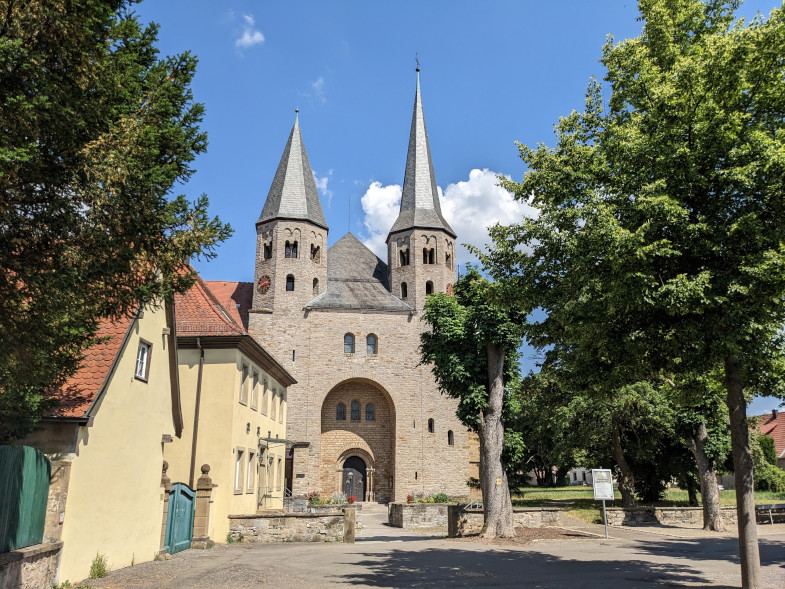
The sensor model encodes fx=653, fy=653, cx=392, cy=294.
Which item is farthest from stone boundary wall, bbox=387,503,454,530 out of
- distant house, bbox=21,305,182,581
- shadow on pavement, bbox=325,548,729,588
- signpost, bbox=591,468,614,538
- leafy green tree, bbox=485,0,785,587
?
leafy green tree, bbox=485,0,785,587

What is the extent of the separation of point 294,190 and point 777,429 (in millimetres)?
46844

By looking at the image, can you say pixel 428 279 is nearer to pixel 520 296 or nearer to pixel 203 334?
pixel 203 334

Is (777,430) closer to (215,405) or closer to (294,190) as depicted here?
(294,190)

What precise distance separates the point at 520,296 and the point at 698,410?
15.9 m

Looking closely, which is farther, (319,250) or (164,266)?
(319,250)

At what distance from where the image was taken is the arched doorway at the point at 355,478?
1673 inches

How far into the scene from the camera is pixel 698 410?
2291 centimetres

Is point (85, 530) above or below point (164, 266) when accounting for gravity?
below

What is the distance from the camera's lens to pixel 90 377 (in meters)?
11.4

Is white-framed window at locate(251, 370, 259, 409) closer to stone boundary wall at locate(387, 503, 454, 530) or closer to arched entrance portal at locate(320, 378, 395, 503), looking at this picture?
stone boundary wall at locate(387, 503, 454, 530)

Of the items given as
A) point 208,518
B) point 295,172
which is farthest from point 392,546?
point 295,172

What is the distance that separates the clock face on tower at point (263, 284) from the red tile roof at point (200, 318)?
20.8 metres

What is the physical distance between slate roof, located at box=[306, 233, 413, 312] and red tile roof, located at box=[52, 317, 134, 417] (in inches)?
1163

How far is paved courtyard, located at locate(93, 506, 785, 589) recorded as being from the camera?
10.7 metres
